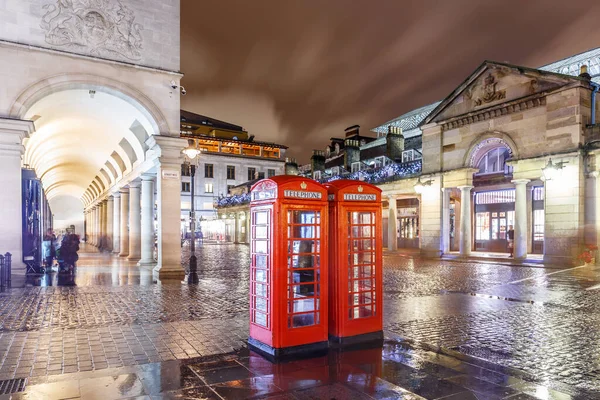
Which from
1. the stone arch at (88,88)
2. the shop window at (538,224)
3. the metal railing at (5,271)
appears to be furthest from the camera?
the shop window at (538,224)

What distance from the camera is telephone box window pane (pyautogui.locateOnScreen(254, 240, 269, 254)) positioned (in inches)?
238

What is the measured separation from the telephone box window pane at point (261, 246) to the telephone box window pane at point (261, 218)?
A: 10.9 inches

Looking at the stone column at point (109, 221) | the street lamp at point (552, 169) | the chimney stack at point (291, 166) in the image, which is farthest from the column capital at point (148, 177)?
the chimney stack at point (291, 166)

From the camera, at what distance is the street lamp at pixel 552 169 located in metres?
18.7

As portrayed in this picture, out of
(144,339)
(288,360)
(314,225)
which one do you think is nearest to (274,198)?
(314,225)

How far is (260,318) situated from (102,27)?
11786mm

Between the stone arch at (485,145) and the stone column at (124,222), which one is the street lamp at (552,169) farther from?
the stone column at (124,222)

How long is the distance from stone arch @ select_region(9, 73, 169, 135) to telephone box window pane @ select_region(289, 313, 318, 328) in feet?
34.1

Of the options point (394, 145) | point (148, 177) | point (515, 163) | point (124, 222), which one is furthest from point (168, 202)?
point (394, 145)

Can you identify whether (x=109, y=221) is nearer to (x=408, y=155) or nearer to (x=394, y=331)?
(x=408, y=155)

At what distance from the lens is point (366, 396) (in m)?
4.70

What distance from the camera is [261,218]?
20.5 ft

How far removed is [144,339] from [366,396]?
13.0ft

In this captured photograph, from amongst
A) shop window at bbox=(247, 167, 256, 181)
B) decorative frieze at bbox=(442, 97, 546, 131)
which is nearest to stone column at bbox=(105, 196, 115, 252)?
decorative frieze at bbox=(442, 97, 546, 131)
